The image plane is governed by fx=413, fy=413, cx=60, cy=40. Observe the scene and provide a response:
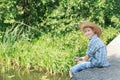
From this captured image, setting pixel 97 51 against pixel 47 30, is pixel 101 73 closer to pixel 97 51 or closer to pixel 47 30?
pixel 97 51

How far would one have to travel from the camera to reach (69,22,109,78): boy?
23.8ft

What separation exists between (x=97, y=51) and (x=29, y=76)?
2.82 meters

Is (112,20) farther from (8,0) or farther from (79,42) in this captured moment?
(8,0)

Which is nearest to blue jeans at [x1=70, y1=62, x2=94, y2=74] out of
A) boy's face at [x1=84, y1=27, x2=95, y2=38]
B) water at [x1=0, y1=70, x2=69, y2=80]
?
boy's face at [x1=84, y1=27, x2=95, y2=38]

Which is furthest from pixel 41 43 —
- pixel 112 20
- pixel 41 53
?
pixel 112 20

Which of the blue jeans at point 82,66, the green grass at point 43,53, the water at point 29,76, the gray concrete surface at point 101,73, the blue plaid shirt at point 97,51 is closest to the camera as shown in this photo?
the gray concrete surface at point 101,73

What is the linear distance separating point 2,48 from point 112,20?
3265 millimetres

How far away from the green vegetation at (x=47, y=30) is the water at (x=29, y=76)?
12 centimetres

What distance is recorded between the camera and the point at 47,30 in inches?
441

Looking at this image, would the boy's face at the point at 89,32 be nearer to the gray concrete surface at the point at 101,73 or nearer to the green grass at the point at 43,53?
the gray concrete surface at the point at 101,73

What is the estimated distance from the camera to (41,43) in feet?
34.5

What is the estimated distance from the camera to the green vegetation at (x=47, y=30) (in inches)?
388

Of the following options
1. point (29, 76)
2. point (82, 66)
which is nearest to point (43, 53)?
point (29, 76)

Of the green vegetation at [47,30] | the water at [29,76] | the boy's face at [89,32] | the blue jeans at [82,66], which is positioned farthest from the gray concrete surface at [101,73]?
the green vegetation at [47,30]
